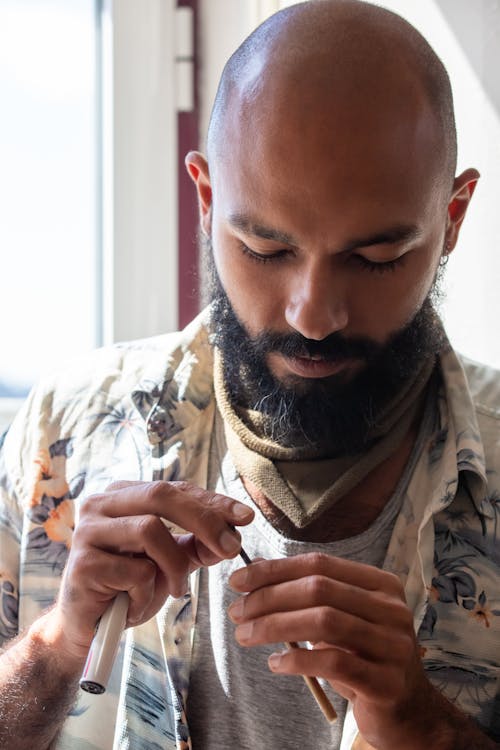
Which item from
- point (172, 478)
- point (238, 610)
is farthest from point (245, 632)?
point (172, 478)

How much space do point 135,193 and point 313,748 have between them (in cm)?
106

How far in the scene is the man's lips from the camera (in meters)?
1.12

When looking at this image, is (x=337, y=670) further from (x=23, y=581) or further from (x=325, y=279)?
(x=23, y=581)

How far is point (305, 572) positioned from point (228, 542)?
0.25 feet

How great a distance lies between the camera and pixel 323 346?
A: 43.3 inches

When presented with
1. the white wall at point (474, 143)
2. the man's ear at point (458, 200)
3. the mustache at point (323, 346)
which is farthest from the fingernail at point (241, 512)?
the white wall at point (474, 143)

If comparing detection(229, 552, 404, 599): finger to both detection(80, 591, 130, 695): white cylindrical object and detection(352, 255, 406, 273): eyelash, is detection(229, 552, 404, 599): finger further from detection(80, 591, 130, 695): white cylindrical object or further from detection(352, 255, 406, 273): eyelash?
detection(352, 255, 406, 273): eyelash

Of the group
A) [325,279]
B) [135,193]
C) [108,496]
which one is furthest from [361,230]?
[135,193]

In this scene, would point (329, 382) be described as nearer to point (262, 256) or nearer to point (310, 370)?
point (310, 370)

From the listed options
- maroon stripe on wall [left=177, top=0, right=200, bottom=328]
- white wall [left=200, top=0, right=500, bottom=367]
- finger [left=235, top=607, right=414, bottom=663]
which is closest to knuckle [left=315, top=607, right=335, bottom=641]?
finger [left=235, top=607, right=414, bottom=663]

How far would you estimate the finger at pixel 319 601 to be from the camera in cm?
89

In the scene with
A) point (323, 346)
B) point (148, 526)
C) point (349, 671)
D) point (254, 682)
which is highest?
point (323, 346)

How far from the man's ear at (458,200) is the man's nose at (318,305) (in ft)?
0.80

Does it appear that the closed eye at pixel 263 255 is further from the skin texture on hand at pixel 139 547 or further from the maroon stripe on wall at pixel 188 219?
the maroon stripe on wall at pixel 188 219
